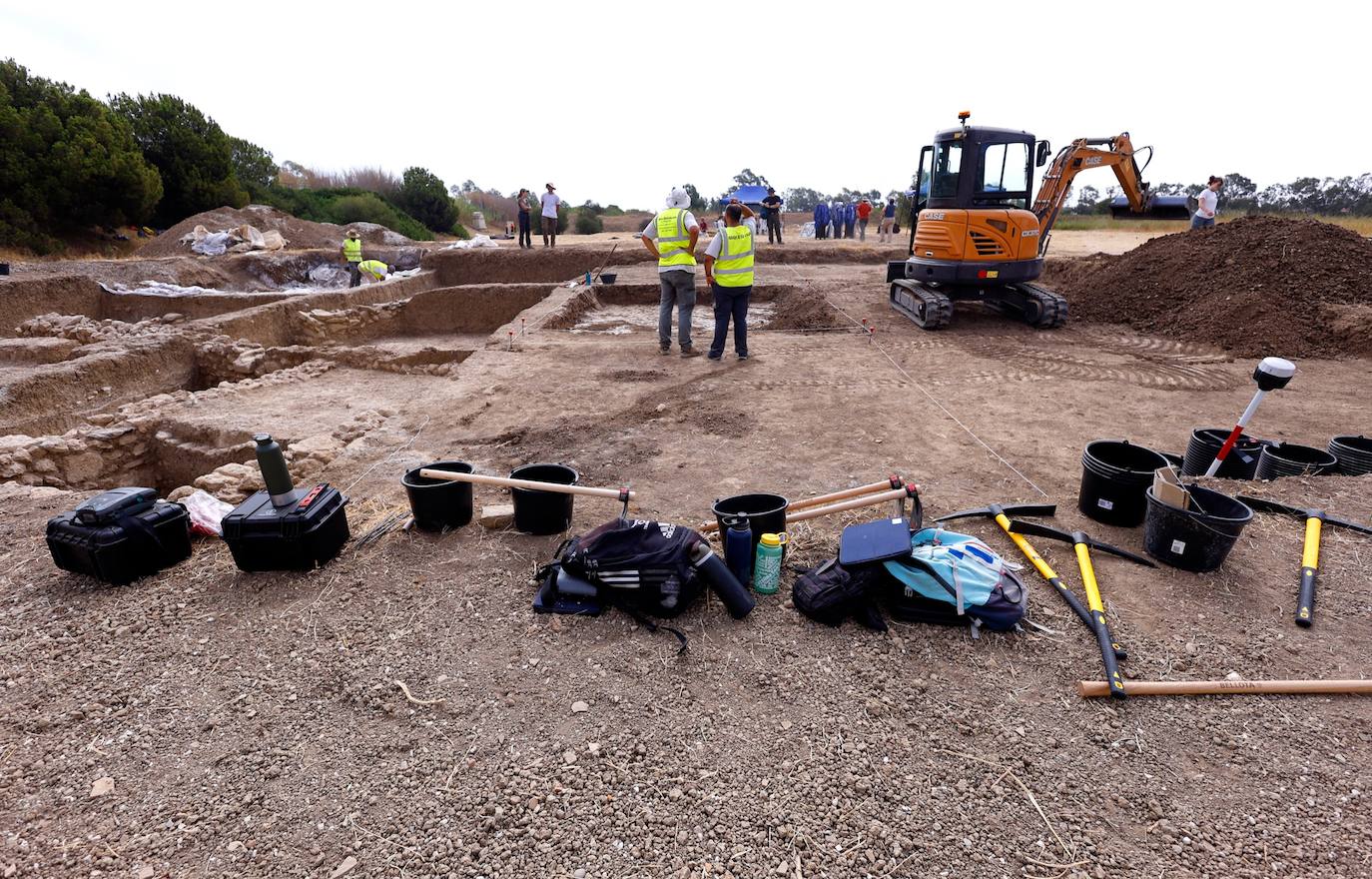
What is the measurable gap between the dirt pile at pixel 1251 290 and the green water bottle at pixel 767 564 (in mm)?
8436

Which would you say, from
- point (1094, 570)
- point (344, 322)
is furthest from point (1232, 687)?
point (344, 322)

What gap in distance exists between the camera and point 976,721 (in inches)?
94.5

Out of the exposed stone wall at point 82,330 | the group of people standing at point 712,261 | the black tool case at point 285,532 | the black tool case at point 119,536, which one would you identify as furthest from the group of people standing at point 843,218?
the black tool case at point 119,536

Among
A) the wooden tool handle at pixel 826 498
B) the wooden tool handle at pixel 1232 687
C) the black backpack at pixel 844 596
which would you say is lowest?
the wooden tool handle at pixel 1232 687

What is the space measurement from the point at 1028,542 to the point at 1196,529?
2.47 feet

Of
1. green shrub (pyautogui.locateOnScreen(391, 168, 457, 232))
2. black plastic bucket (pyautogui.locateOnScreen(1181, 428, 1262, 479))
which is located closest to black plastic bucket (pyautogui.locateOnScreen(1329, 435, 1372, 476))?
black plastic bucket (pyautogui.locateOnScreen(1181, 428, 1262, 479))

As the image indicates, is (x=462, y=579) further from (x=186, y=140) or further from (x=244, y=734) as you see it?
(x=186, y=140)

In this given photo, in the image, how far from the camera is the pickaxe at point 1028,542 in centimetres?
292

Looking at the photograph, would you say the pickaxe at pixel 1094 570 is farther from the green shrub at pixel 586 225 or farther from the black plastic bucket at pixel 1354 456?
the green shrub at pixel 586 225

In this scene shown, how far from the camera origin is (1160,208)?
10.1 m

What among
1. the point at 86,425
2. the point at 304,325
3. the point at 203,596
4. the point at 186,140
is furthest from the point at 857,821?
the point at 186,140

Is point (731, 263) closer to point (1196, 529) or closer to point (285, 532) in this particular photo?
point (1196, 529)

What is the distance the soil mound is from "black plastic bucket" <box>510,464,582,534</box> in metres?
20.5

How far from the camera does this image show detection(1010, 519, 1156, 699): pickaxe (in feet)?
8.35
